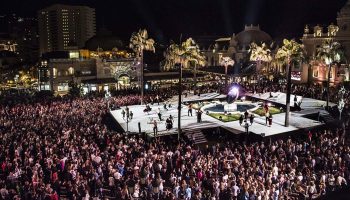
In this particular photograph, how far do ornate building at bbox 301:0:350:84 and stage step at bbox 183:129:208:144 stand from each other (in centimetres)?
3578

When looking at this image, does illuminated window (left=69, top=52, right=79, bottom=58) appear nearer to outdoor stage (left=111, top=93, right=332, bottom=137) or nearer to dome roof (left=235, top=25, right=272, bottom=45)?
outdoor stage (left=111, top=93, right=332, bottom=137)

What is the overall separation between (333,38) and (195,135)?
42745mm

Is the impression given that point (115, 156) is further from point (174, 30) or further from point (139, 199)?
point (174, 30)

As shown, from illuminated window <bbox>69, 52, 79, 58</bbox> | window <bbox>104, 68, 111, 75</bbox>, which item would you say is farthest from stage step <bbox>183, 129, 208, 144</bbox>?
→ illuminated window <bbox>69, 52, 79, 58</bbox>

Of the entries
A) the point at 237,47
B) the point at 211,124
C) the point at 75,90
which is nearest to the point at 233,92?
the point at 211,124

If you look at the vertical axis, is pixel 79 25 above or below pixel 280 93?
above

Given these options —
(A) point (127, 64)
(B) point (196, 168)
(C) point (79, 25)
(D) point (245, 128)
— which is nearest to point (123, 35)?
(C) point (79, 25)

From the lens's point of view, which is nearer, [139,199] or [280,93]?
[139,199]

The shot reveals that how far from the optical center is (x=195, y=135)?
32.9 m

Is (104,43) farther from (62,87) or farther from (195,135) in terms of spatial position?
(195,135)

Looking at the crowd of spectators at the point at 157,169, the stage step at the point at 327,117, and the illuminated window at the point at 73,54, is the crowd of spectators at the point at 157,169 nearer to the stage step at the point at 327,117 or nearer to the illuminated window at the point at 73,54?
the stage step at the point at 327,117

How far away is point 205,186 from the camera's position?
2105 centimetres

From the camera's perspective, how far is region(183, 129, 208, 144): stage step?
3216 cm

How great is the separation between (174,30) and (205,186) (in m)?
131
